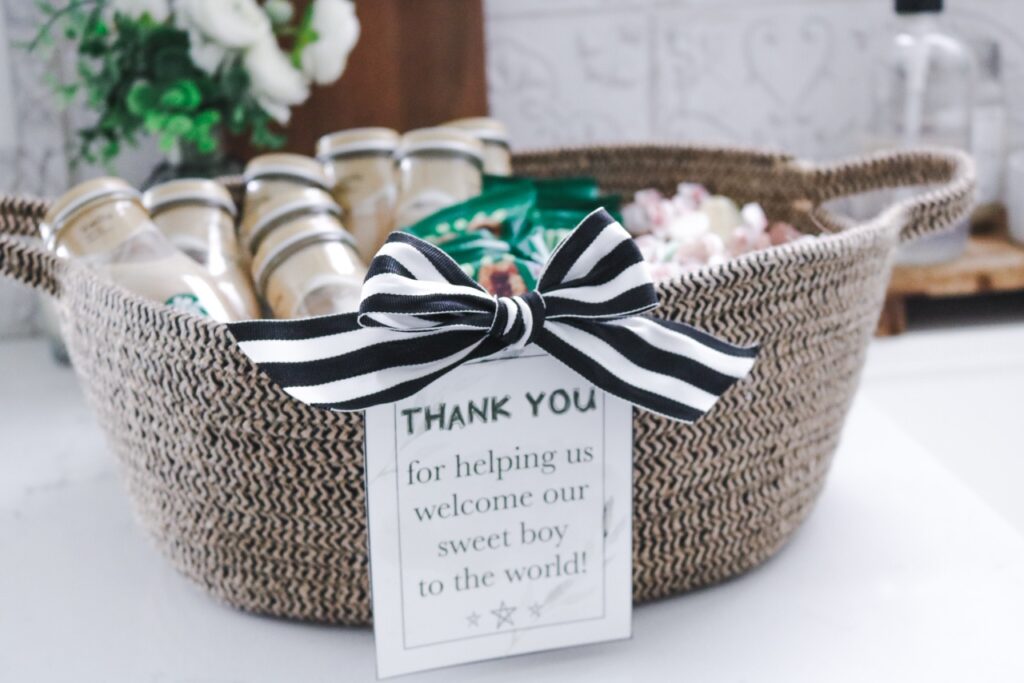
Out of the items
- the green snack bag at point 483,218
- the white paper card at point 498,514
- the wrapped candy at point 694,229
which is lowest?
the white paper card at point 498,514

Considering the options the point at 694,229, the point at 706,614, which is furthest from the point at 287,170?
the point at 706,614

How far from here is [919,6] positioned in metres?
0.98

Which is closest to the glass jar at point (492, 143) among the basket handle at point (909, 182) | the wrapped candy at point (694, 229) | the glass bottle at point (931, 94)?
the wrapped candy at point (694, 229)

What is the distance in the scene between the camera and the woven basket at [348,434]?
524 mm

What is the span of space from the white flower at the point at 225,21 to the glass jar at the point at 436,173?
6.9 inches

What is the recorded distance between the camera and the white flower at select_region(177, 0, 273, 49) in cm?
82

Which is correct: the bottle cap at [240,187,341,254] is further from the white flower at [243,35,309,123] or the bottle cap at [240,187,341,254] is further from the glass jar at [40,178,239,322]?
the white flower at [243,35,309,123]

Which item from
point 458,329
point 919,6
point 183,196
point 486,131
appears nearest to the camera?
point 458,329

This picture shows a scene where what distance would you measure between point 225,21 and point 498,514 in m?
0.47

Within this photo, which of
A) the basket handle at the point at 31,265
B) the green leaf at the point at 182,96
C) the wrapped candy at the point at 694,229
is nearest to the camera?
the basket handle at the point at 31,265

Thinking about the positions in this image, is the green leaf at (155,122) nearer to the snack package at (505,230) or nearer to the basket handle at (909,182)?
the snack package at (505,230)

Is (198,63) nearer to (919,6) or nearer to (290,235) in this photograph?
(290,235)

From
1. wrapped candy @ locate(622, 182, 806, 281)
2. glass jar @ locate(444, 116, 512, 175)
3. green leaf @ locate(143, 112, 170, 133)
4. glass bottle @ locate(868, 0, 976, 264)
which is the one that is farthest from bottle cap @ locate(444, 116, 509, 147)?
glass bottle @ locate(868, 0, 976, 264)

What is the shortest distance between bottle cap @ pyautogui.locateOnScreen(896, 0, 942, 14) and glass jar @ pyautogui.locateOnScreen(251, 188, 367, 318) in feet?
1.90
